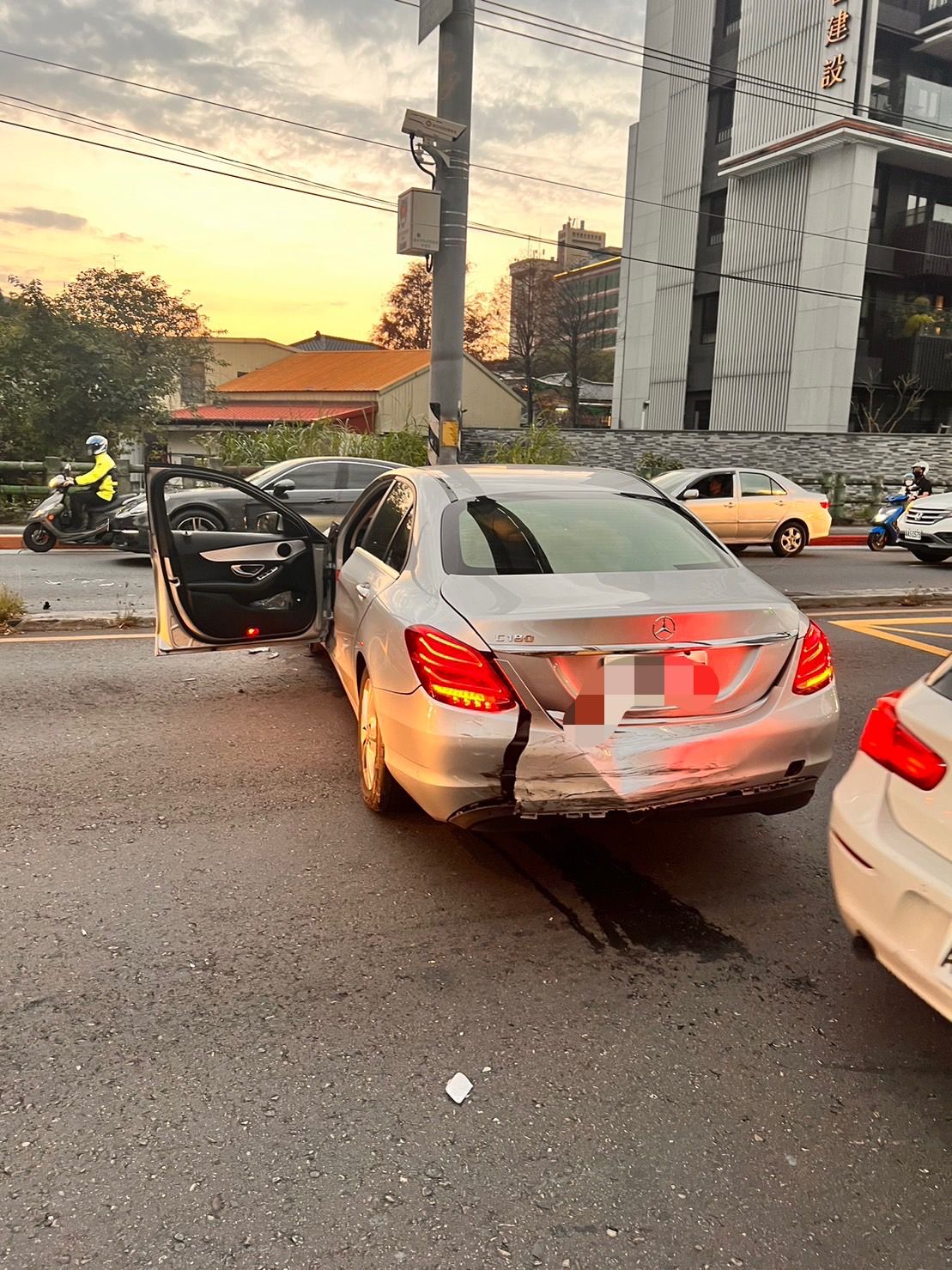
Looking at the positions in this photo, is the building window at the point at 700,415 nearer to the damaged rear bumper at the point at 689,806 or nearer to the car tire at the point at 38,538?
the car tire at the point at 38,538

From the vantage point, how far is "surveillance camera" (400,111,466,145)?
11.3 meters

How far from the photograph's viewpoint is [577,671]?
331 centimetres

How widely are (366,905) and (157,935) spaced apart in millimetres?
721

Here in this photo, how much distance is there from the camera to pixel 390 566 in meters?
4.41

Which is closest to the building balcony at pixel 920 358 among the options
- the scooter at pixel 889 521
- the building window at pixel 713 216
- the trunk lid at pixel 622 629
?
the building window at pixel 713 216

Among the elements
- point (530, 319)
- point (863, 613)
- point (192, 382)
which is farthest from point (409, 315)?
point (863, 613)

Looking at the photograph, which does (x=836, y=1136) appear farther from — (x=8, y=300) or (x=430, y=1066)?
(x=8, y=300)

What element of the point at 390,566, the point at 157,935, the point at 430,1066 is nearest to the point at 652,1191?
the point at 430,1066

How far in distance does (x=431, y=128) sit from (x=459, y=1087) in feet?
37.4

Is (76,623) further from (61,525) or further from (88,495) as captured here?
(61,525)

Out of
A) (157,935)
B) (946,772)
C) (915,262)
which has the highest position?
(915,262)

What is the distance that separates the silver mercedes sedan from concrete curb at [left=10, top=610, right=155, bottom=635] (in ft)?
14.9

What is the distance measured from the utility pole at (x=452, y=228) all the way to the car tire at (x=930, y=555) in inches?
301

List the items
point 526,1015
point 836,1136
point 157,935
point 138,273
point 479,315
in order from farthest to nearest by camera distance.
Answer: point 479,315 → point 138,273 → point 157,935 → point 526,1015 → point 836,1136
